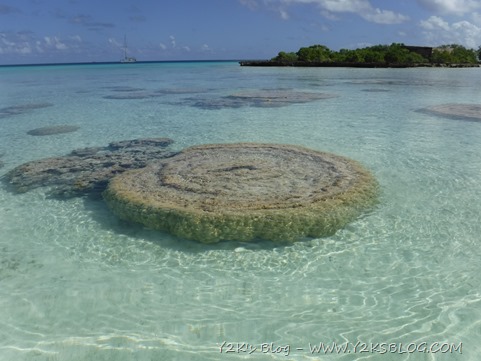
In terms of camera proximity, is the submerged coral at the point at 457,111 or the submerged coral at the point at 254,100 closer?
the submerged coral at the point at 457,111

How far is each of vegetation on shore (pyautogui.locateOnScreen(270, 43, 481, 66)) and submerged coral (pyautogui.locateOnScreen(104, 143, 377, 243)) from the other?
68.2 metres

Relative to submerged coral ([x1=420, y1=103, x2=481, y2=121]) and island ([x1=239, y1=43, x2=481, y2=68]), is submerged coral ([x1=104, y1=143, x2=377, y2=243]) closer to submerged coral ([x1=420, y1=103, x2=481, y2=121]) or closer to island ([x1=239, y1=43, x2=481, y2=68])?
submerged coral ([x1=420, y1=103, x2=481, y2=121])

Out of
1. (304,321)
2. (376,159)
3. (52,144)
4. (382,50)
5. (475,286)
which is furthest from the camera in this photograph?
(382,50)

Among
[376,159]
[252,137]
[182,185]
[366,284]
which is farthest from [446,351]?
[252,137]

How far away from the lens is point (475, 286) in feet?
15.5

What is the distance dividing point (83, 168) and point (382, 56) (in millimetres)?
74858

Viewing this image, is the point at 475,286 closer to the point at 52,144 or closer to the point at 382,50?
the point at 52,144

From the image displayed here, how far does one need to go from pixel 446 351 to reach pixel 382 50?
3444 inches

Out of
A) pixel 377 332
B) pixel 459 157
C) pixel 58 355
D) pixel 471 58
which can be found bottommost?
pixel 58 355

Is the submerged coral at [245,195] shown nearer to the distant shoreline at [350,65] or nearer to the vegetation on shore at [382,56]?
the distant shoreline at [350,65]

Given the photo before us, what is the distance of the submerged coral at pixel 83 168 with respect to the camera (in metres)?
8.29

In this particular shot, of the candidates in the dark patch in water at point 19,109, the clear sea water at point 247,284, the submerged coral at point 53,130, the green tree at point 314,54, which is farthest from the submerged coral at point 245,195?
the green tree at point 314,54

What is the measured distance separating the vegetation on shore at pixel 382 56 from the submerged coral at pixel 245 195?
68.2m

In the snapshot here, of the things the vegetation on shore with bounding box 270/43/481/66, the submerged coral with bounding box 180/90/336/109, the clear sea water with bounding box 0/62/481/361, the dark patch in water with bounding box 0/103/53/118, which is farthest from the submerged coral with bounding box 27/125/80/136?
the vegetation on shore with bounding box 270/43/481/66
